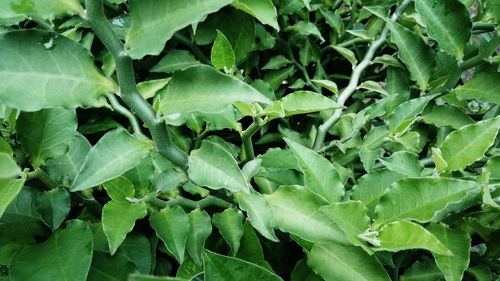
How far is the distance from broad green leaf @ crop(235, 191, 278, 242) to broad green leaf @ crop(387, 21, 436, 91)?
1.35 feet

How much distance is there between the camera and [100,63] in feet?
2.83

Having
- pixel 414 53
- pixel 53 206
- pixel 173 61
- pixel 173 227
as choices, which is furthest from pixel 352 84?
pixel 53 206

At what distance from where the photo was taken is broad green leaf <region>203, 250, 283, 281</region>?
43 cm

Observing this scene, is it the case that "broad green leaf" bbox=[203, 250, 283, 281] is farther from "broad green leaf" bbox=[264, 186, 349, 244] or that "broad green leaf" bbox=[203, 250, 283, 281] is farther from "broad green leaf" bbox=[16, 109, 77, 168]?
"broad green leaf" bbox=[16, 109, 77, 168]

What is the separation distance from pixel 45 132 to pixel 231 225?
0.93 feet

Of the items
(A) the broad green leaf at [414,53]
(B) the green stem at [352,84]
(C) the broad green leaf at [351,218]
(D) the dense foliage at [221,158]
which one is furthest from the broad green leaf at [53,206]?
(A) the broad green leaf at [414,53]

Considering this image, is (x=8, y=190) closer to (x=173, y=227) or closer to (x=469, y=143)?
(x=173, y=227)

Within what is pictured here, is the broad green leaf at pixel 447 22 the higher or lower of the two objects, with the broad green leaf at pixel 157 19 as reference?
lower

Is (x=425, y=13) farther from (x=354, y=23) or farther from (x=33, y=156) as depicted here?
(x=33, y=156)

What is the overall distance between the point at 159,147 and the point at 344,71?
0.69 metres

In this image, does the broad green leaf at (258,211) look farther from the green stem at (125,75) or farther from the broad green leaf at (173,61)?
the broad green leaf at (173,61)

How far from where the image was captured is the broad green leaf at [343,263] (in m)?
0.59

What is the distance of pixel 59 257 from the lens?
0.57 meters

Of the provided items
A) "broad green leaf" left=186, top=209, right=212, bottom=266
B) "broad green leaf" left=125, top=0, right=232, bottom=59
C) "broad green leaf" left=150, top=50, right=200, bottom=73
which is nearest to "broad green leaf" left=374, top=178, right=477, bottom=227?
"broad green leaf" left=186, top=209, right=212, bottom=266
